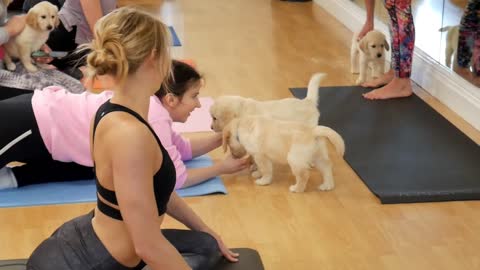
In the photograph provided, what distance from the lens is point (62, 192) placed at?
2877 mm

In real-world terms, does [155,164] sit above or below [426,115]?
above

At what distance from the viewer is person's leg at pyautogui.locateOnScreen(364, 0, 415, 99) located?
12.9 ft

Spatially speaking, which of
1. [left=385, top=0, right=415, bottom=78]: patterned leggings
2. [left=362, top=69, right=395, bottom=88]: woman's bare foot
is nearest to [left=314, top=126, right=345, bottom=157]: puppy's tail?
[left=385, top=0, right=415, bottom=78]: patterned leggings

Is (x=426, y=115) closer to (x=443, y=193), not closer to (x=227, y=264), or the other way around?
(x=443, y=193)

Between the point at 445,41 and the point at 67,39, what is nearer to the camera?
the point at 445,41

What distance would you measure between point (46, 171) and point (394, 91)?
1957 millimetres

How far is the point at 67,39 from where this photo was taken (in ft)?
15.0

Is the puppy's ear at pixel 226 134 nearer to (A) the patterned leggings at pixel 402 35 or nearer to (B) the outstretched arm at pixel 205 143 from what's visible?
(B) the outstretched arm at pixel 205 143

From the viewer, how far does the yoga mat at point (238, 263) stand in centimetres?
201

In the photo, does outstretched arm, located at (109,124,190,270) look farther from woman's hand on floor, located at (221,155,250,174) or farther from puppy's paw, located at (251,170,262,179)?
puppy's paw, located at (251,170,262,179)

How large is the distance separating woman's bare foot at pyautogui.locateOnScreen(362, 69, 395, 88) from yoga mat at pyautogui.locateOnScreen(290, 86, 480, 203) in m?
0.12

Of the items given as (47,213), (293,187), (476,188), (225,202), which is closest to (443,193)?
(476,188)

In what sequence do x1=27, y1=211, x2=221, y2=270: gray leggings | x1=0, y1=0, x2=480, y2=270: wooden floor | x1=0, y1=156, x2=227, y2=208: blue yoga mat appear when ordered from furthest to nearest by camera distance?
x1=0, y1=156, x2=227, y2=208: blue yoga mat
x1=0, y1=0, x2=480, y2=270: wooden floor
x1=27, y1=211, x2=221, y2=270: gray leggings

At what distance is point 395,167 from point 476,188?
0.35m
